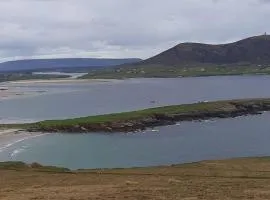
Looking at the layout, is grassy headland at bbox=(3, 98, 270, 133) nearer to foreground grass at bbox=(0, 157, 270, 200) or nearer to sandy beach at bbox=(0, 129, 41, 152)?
sandy beach at bbox=(0, 129, 41, 152)

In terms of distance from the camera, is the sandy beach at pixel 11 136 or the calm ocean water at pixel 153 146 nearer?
the calm ocean water at pixel 153 146

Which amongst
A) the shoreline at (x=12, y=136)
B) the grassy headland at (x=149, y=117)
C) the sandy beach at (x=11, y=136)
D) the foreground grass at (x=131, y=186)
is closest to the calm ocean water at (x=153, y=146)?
the shoreline at (x=12, y=136)

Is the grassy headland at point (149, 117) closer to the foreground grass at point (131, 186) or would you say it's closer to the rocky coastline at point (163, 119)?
the rocky coastline at point (163, 119)

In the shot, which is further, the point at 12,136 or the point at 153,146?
the point at 12,136

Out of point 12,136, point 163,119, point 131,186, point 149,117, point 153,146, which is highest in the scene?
point 131,186

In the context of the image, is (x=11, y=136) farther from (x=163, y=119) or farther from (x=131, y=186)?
(x=131, y=186)

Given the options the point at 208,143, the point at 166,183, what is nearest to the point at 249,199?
the point at 166,183

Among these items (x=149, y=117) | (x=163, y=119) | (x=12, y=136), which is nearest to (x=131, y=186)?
(x=12, y=136)

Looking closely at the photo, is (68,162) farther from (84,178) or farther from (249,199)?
(249,199)
